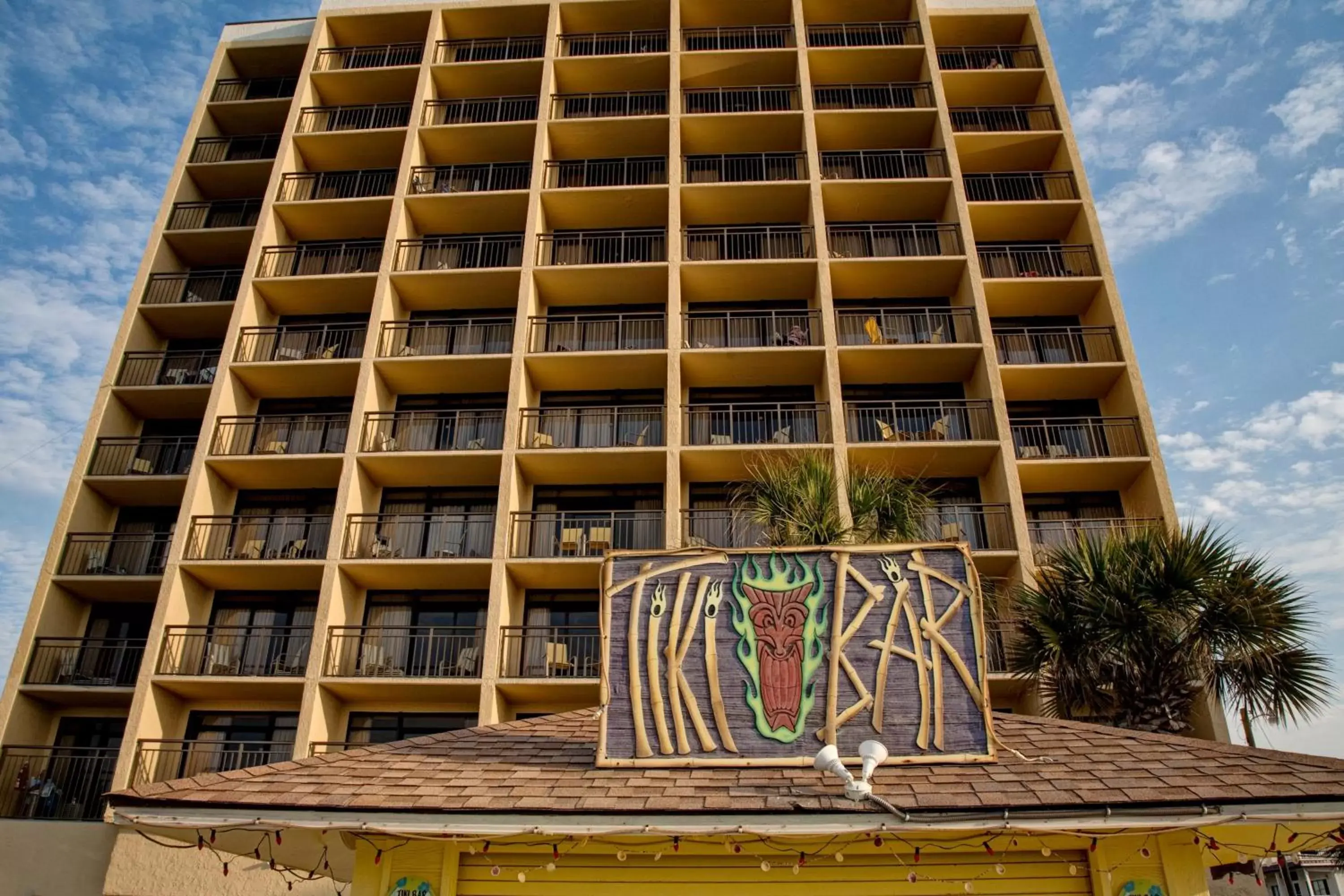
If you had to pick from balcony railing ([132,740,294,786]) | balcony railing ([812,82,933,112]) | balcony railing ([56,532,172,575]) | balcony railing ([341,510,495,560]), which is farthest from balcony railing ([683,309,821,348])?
balcony railing ([56,532,172,575])

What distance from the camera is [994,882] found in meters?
8.05

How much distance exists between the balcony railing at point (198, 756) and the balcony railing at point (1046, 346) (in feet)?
68.5

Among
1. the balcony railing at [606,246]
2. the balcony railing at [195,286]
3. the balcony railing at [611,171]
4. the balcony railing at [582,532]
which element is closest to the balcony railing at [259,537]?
the balcony railing at [582,532]

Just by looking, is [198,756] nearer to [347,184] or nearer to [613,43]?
[347,184]

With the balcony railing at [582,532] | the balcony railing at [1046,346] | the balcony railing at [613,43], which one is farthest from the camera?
the balcony railing at [613,43]

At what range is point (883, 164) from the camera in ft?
91.4

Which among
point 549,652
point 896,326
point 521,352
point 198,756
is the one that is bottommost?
point 198,756

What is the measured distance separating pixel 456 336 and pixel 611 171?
7.13 meters

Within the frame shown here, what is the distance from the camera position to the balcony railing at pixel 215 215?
90.6ft

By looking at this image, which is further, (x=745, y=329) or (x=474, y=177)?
(x=474, y=177)

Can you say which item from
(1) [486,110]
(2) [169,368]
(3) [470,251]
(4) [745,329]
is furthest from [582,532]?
(1) [486,110]

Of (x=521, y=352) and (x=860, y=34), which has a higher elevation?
(x=860, y=34)

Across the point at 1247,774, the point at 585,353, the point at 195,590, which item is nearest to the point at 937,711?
the point at 1247,774

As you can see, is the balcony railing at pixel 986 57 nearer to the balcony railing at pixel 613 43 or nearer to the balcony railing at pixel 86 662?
the balcony railing at pixel 613 43
